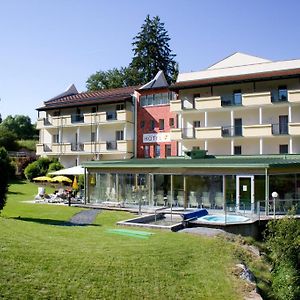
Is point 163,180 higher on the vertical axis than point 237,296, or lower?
higher

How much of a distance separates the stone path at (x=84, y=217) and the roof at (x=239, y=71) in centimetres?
1765

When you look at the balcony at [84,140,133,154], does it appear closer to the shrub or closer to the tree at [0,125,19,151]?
the shrub

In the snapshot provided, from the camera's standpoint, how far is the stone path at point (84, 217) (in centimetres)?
2451

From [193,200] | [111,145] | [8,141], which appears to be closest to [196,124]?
[111,145]

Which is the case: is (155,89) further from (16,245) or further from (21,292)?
(21,292)

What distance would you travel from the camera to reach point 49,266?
45.8ft

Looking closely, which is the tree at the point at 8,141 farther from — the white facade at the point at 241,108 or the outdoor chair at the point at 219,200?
the outdoor chair at the point at 219,200

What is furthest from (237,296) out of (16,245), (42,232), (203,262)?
(42,232)

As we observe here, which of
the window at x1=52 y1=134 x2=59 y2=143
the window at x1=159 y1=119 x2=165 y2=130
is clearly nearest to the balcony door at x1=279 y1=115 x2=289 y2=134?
the window at x1=159 y1=119 x2=165 y2=130

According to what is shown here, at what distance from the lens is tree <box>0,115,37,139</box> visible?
87562 mm

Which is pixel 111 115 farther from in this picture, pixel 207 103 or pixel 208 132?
pixel 208 132

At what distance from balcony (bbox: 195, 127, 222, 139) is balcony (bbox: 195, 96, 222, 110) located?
1.92 meters

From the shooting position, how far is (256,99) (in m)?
39.1

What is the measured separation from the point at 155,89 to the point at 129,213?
70.7 ft
